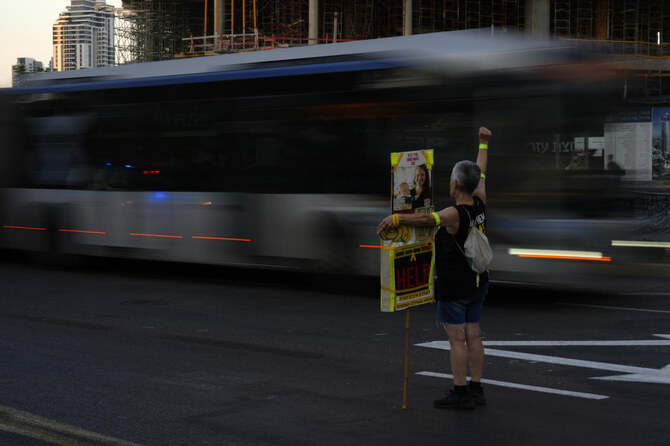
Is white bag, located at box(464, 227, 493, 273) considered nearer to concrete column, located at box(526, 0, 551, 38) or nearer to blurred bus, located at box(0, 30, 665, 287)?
blurred bus, located at box(0, 30, 665, 287)

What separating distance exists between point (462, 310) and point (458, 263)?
33cm

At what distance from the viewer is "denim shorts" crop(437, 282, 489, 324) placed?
6656 millimetres

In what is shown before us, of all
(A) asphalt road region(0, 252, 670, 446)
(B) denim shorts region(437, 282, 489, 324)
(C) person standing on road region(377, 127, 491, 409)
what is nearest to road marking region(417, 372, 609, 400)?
(A) asphalt road region(0, 252, 670, 446)

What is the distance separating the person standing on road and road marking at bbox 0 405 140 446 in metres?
2.30

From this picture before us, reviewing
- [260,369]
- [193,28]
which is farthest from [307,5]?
[260,369]

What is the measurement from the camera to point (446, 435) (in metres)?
6.07

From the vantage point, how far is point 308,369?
824cm

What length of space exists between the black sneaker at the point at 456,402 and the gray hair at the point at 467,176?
1.45 m

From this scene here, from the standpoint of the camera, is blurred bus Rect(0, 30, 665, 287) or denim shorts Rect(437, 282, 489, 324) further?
blurred bus Rect(0, 30, 665, 287)

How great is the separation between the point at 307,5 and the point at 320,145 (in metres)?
49.3

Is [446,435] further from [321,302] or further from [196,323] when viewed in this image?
[321,302]

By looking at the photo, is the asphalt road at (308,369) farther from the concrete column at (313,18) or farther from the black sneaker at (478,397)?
the concrete column at (313,18)

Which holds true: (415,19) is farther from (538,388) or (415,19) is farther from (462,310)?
(462,310)

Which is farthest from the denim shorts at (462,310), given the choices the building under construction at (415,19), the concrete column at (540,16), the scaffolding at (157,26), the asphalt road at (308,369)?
the scaffolding at (157,26)
